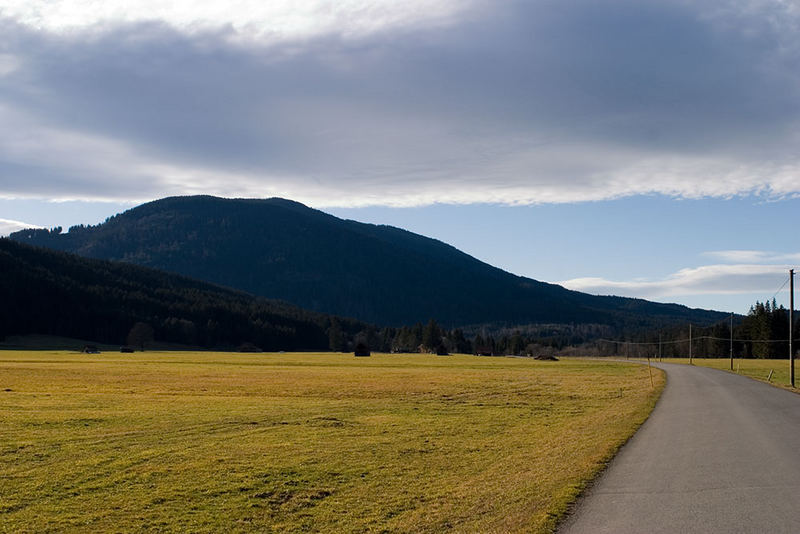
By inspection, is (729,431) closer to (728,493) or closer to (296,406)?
(728,493)

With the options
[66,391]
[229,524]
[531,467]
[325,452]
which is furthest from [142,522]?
[66,391]

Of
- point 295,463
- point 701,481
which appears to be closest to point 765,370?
point 701,481

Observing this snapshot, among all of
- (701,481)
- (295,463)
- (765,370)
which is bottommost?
(295,463)

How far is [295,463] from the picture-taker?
18078mm

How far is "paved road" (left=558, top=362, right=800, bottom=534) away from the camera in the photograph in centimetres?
1152

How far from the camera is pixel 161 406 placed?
32312 mm

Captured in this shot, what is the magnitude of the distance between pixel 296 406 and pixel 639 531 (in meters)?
24.4

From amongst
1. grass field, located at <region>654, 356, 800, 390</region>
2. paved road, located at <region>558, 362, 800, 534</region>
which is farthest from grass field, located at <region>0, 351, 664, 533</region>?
grass field, located at <region>654, 356, 800, 390</region>

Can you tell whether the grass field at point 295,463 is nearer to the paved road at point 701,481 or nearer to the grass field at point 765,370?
the paved road at point 701,481

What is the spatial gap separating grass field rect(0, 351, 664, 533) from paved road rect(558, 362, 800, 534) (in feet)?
2.51

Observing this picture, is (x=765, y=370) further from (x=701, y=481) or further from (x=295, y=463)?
(x=295, y=463)

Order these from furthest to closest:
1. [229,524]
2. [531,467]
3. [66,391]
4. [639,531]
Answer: [66,391], [531,467], [229,524], [639,531]

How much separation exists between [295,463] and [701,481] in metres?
9.64

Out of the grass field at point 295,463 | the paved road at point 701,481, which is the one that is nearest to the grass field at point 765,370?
the paved road at point 701,481
